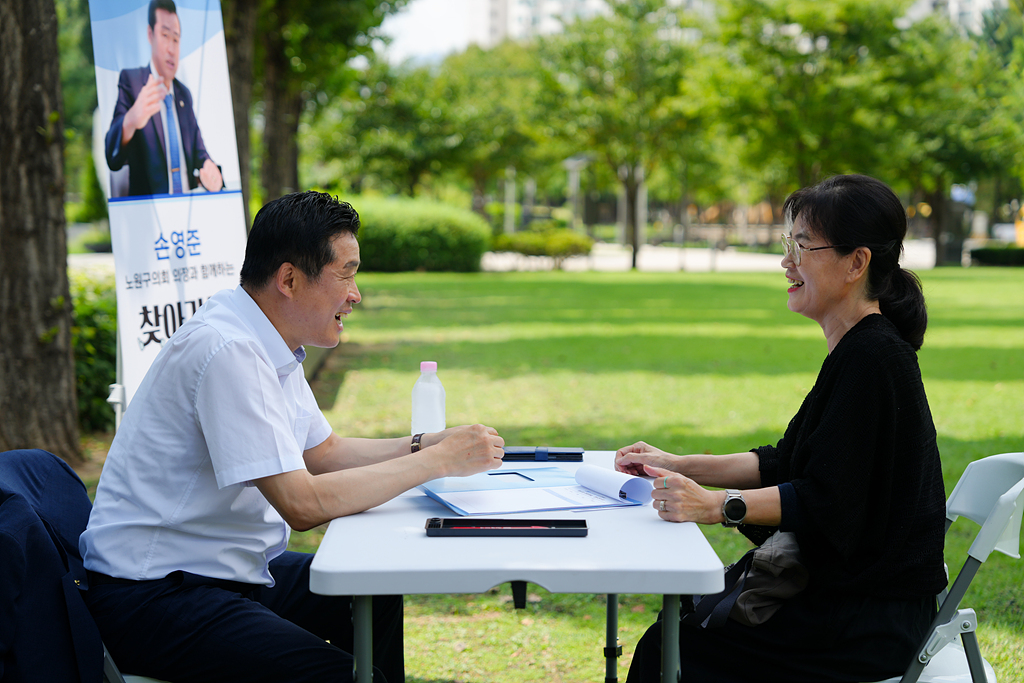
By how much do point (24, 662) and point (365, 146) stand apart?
3708 cm

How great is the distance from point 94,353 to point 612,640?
5750mm

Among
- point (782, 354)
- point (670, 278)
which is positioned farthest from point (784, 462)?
point (670, 278)

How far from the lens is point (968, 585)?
2217 mm

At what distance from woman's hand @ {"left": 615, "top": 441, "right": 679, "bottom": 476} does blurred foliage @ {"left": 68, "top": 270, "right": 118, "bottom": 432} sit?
5.78 meters

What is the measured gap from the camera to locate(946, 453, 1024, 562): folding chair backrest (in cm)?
216

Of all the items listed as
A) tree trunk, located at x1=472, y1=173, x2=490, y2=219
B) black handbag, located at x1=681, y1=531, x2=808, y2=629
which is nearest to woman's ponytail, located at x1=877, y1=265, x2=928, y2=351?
black handbag, located at x1=681, y1=531, x2=808, y2=629

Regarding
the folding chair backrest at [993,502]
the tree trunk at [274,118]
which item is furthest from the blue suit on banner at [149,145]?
the tree trunk at [274,118]

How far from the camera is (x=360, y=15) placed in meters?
15.9

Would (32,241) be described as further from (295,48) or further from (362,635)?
(295,48)

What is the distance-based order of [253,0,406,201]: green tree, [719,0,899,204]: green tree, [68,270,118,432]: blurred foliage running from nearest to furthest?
1. [68,270,118,432]: blurred foliage
2. [253,0,406,201]: green tree
3. [719,0,899,204]: green tree

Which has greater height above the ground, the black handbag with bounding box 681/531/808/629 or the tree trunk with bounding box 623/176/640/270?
the tree trunk with bounding box 623/176/640/270

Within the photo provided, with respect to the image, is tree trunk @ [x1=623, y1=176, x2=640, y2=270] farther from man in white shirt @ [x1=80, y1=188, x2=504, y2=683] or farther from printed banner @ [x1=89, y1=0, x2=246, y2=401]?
man in white shirt @ [x1=80, y1=188, x2=504, y2=683]

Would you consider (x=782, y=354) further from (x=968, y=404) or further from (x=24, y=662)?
(x=24, y=662)

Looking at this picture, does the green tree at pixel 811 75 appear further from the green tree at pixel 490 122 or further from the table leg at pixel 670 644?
the table leg at pixel 670 644
